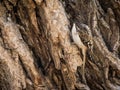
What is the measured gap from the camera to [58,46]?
413cm

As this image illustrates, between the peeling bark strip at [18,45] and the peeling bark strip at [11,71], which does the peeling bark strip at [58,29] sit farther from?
the peeling bark strip at [11,71]

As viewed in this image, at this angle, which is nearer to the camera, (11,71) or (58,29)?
(58,29)

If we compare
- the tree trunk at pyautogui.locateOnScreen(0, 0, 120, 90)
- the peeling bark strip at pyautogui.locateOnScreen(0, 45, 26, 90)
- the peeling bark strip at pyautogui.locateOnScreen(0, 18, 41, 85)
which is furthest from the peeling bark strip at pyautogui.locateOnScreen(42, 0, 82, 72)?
the peeling bark strip at pyautogui.locateOnScreen(0, 45, 26, 90)

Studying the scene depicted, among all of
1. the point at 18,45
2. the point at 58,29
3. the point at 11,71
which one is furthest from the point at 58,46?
the point at 11,71

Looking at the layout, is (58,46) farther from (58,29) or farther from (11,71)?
(11,71)

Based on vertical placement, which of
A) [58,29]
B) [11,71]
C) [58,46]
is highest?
[58,29]

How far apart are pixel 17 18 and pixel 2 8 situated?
34 centimetres

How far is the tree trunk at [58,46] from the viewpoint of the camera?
4.02 meters

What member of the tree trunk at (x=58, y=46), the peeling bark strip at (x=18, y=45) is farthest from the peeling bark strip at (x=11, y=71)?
the peeling bark strip at (x=18, y=45)

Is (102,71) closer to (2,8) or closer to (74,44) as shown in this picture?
(74,44)

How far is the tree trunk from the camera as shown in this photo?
4.02 metres

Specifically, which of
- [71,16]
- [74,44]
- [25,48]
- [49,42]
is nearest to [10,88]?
[25,48]

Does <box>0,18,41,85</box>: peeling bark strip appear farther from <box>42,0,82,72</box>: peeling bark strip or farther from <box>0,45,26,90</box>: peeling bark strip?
<box>42,0,82,72</box>: peeling bark strip

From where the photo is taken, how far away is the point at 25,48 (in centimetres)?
413
